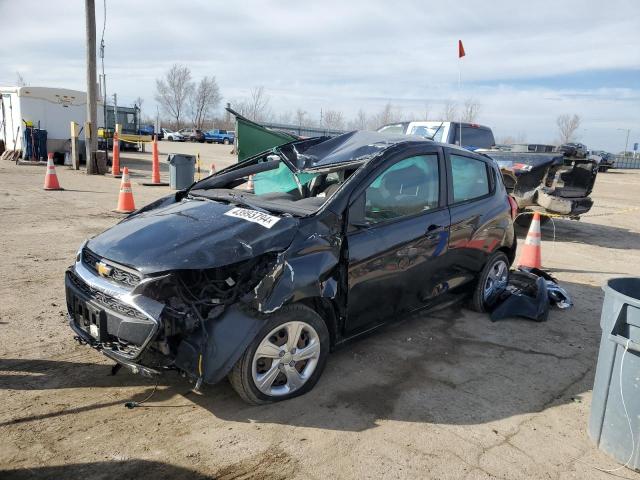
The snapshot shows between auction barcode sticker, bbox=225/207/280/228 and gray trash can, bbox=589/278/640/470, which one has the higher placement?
auction barcode sticker, bbox=225/207/280/228

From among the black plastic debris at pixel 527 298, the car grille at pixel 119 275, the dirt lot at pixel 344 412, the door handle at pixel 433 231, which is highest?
the door handle at pixel 433 231

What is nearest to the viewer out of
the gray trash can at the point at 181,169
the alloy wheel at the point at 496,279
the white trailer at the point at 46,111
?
the alloy wheel at the point at 496,279

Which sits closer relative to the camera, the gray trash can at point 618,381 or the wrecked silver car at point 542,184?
the gray trash can at point 618,381

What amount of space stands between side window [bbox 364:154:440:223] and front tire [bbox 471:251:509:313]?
1.27m

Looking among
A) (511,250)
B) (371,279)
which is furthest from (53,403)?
(511,250)

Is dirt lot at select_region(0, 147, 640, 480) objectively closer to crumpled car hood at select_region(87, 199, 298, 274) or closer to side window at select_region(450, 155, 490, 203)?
crumpled car hood at select_region(87, 199, 298, 274)

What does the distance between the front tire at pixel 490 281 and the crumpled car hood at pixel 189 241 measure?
2.59 metres

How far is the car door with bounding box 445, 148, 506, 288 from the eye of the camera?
15.2 ft

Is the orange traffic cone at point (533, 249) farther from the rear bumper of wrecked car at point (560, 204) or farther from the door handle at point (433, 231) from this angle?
the door handle at point (433, 231)

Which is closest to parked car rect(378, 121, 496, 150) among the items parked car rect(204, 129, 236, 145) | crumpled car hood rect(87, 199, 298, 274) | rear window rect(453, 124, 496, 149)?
rear window rect(453, 124, 496, 149)

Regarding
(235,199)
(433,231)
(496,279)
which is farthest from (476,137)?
(235,199)

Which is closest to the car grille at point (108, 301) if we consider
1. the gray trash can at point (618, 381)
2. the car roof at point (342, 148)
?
the car roof at point (342, 148)

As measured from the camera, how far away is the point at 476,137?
463 inches

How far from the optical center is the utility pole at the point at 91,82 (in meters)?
15.3
